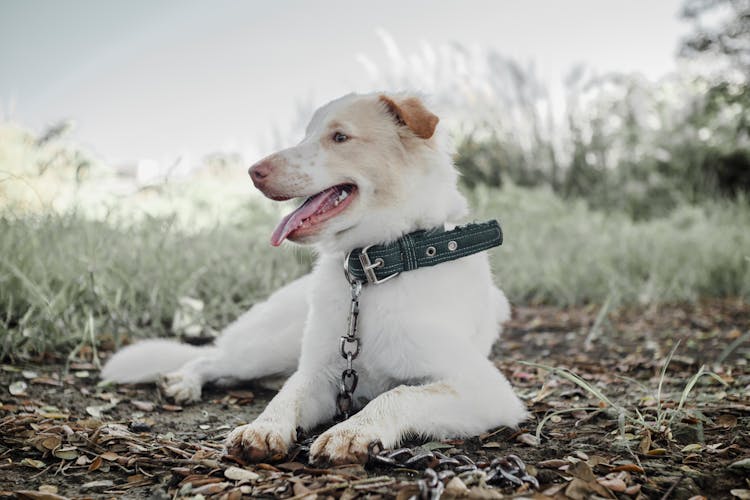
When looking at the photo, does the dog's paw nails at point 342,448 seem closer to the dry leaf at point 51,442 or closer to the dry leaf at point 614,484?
the dry leaf at point 614,484

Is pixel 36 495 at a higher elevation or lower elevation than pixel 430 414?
higher

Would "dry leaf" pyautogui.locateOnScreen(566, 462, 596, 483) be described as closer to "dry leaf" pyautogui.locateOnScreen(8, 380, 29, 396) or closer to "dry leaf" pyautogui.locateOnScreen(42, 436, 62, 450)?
"dry leaf" pyautogui.locateOnScreen(42, 436, 62, 450)

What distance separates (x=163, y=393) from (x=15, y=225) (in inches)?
64.9

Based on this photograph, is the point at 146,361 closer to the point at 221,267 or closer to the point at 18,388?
the point at 18,388

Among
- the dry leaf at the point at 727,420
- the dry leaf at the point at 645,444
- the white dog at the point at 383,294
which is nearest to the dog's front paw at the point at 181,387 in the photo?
the white dog at the point at 383,294

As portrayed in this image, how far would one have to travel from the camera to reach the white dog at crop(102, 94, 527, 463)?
207 cm

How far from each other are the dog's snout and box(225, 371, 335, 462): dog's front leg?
29.3 inches

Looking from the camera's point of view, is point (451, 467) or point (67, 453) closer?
point (451, 467)

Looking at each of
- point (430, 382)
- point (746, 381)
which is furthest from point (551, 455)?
point (746, 381)

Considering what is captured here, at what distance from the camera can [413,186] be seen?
2.34m

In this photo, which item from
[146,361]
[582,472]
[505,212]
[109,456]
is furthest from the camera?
[505,212]

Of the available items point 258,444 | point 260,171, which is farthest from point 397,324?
point 260,171

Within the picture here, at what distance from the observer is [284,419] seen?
207 centimetres

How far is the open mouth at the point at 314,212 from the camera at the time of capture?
2.17 m
